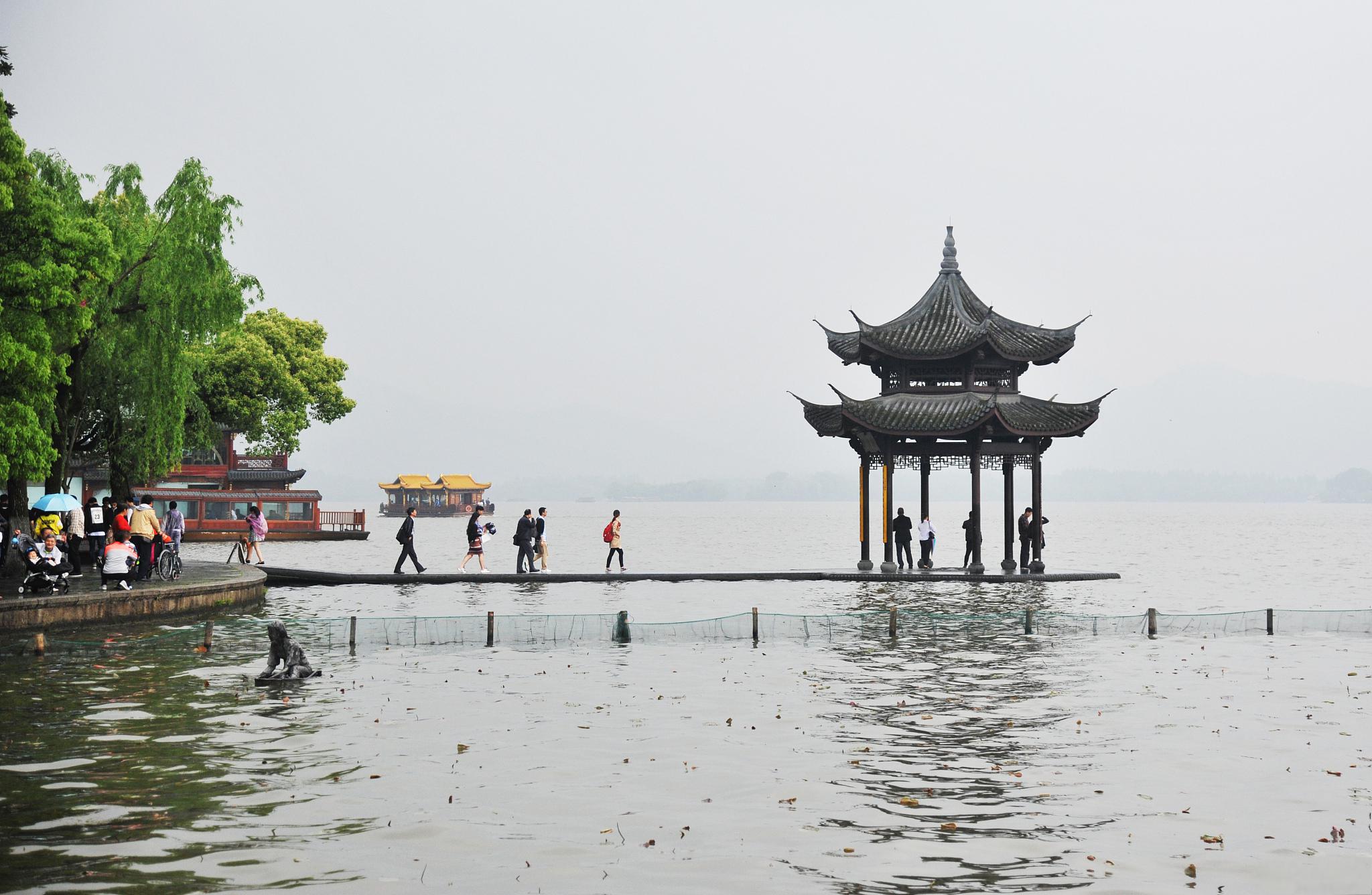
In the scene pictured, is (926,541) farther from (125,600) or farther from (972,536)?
(125,600)

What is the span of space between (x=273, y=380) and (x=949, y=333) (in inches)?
1837

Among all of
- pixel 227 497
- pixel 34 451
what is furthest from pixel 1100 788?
pixel 227 497

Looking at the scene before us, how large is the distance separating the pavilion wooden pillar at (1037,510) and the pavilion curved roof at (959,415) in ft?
2.63

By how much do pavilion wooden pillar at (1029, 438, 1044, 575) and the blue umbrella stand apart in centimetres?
2667

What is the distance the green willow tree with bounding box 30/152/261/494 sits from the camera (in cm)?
3259

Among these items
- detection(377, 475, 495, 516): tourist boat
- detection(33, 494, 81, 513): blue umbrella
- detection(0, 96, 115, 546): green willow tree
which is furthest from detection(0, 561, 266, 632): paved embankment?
detection(377, 475, 495, 516): tourist boat

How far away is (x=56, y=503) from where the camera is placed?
2852 cm

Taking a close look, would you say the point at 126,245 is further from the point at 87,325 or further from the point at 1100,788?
the point at 1100,788

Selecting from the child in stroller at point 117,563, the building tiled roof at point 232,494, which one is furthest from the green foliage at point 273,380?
the child in stroller at point 117,563

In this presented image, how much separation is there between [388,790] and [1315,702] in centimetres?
1274

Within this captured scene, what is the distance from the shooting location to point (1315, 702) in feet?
58.2

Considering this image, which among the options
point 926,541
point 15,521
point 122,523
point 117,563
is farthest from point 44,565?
point 926,541

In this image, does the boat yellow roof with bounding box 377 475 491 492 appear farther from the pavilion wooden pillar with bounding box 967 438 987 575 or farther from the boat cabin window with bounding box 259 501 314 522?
the pavilion wooden pillar with bounding box 967 438 987 575

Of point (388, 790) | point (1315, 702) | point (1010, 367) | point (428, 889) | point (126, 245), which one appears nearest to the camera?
point (428, 889)
